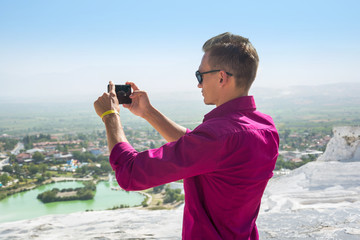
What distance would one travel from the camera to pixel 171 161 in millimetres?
637

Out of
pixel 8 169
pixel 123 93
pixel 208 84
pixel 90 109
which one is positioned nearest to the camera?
pixel 208 84

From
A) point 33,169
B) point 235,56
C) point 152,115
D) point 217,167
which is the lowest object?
point 33,169

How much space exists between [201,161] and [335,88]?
50934 mm

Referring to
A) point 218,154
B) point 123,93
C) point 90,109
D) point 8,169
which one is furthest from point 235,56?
point 90,109

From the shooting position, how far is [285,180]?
3.43 metres

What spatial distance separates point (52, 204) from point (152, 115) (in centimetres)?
1123

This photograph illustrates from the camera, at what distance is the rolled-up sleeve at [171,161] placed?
630 millimetres

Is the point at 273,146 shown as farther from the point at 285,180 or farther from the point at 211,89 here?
the point at 285,180

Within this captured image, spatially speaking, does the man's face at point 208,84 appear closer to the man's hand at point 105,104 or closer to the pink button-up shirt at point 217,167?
the pink button-up shirt at point 217,167

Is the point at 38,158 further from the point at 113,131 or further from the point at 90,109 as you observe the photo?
the point at 90,109

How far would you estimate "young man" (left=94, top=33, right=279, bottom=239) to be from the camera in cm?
64

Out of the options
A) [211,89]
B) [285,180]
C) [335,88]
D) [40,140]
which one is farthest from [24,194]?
[335,88]

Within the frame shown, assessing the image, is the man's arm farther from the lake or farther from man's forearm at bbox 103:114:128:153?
the lake

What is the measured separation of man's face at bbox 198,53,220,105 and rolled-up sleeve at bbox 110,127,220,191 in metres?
0.15
